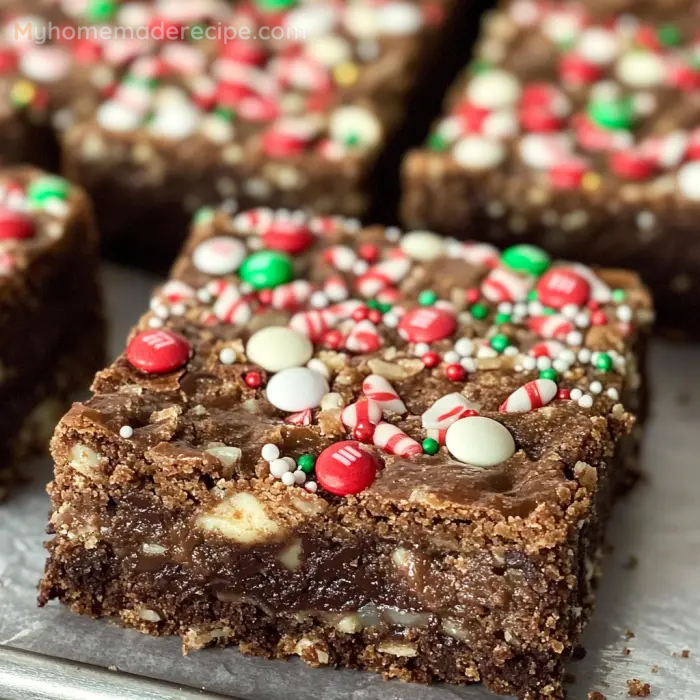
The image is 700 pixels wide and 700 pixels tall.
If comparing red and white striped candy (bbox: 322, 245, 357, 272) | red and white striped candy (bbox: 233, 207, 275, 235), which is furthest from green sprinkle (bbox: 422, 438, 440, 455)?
red and white striped candy (bbox: 233, 207, 275, 235)

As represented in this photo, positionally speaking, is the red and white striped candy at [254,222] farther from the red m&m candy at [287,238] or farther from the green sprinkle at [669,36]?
the green sprinkle at [669,36]

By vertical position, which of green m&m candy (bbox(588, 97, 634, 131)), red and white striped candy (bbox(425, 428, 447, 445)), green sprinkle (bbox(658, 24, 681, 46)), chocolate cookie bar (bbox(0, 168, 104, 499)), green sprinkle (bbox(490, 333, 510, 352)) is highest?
green sprinkle (bbox(658, 24, 681, 46))

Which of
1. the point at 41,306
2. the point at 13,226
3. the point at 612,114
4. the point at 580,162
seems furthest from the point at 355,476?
the point at 612,114

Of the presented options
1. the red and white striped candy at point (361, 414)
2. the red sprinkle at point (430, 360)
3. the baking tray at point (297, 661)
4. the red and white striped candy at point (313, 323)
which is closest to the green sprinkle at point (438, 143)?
the red and white striped candy at point (313, 323)

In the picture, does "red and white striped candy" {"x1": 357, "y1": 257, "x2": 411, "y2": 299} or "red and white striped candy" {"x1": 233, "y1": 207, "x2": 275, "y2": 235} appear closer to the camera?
"red and white striped candy" {"x1": 357, "y1": 257, "x2": 411, "y2": 299}

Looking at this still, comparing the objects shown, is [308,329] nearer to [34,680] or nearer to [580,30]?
[34,680]

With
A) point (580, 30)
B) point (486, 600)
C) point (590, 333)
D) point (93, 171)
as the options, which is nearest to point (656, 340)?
point (590, 333)

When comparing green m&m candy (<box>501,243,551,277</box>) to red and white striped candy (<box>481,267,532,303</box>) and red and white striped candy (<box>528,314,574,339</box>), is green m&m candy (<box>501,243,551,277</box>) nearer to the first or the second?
red and white striped candy (<box>481,267,532,303</box>)

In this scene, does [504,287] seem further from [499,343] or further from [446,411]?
[446,411]
